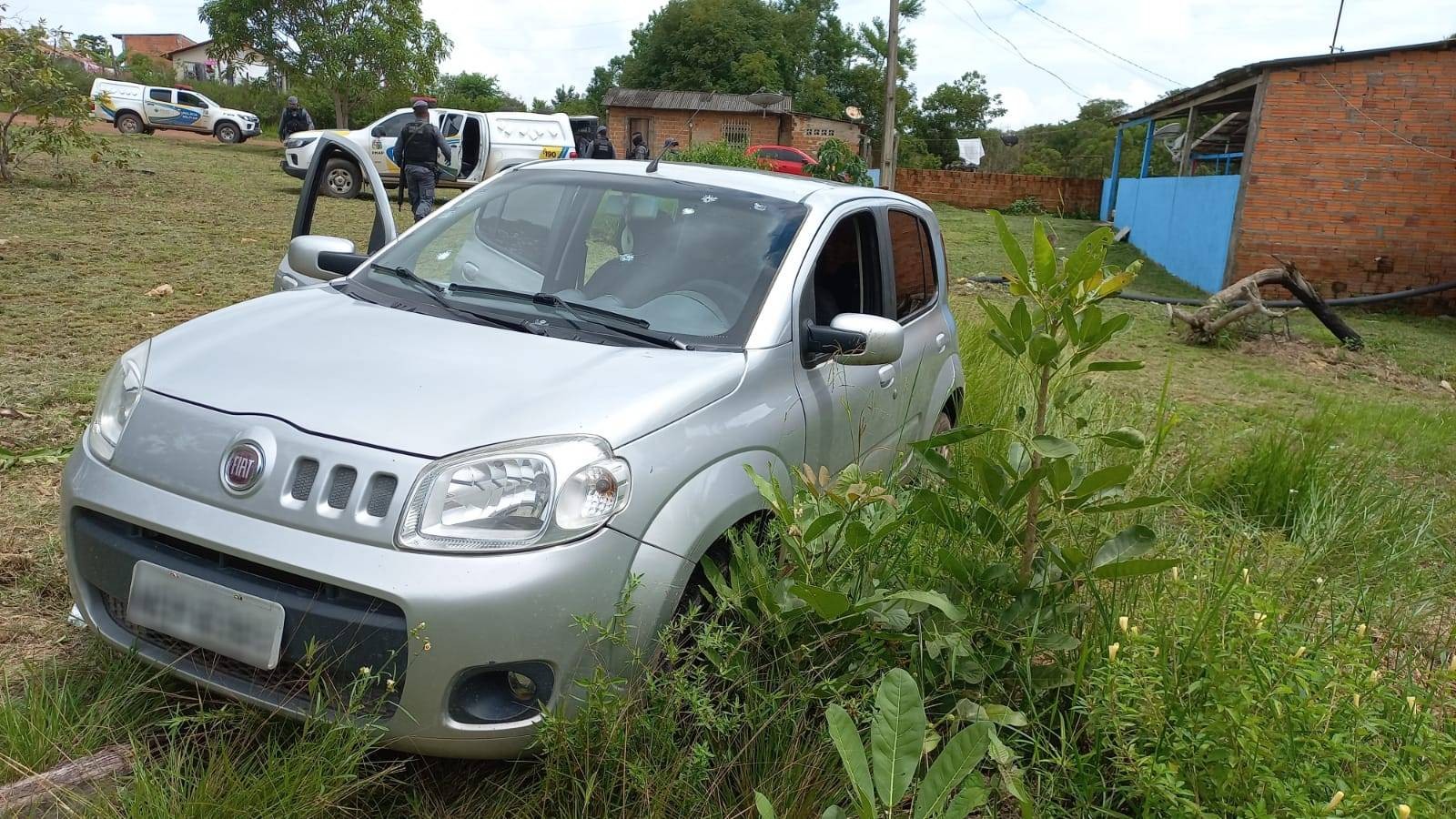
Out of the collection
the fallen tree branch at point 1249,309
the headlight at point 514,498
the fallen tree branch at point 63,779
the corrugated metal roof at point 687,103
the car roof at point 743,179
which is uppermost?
the corrugated metal roof at point 687,103

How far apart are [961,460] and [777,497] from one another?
1.51 metres

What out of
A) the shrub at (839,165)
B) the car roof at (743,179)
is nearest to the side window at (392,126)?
the shrub at (839,165)

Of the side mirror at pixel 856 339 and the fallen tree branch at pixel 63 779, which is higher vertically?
the side mirror at pixel 856 339

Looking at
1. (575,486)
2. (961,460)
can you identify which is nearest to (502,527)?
(575,486)

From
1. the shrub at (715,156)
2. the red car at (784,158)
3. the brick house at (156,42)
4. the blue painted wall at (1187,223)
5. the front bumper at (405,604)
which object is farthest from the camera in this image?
the brick house at (156,42)

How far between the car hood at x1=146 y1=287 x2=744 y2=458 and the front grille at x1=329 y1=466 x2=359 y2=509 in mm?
79

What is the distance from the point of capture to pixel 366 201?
55.7ft

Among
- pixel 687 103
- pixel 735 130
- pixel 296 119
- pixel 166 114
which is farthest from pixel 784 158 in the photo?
pixel 166 114

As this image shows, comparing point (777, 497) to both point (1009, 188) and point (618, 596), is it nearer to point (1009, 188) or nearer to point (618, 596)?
point (618, 596)

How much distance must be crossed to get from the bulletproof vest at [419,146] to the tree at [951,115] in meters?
46.4

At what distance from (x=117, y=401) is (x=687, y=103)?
38043 millimetres

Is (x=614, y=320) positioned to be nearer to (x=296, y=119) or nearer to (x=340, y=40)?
(x=296, y=119)

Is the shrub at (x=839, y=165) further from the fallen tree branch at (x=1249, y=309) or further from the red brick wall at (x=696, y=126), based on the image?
the red brick wall at (x=696, y=126)

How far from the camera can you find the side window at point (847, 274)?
3422 mm
